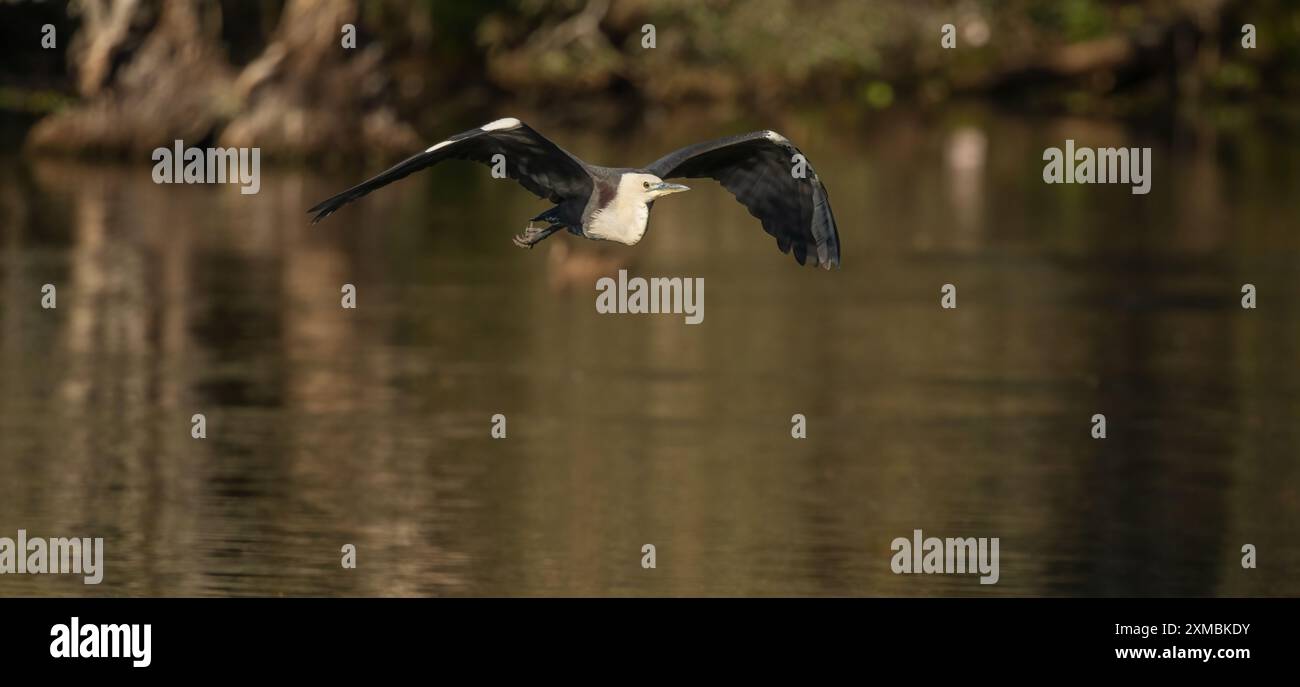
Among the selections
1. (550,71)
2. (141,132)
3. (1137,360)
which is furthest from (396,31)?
(1137,360)

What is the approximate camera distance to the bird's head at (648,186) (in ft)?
61.8

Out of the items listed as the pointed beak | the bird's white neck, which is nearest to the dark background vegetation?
the bird's white neck

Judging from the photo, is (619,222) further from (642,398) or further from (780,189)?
(642,398)

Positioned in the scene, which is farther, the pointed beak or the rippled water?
the rippled water

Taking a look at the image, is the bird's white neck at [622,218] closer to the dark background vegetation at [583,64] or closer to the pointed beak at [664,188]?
the pointed beak at [664,188]

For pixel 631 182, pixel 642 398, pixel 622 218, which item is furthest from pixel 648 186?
pixel 642 398

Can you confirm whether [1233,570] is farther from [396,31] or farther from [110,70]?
[396,31]

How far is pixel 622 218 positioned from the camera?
18859mm

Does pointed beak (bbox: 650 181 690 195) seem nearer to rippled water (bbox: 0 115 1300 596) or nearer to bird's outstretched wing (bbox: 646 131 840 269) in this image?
bird's outstretched wing (bbox: 646 131 840 269)

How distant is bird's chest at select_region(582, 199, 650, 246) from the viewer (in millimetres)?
18672

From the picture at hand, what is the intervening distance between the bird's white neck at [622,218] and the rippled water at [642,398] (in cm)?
1117

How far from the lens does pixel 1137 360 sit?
157 feet

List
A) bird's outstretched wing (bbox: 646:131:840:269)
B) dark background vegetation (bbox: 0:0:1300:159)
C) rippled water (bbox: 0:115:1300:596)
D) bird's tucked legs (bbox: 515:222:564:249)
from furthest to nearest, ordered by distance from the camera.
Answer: dark background vegetation (bbox: 0:0:1300:159)
rippled water (bbox: 0:115:1300:596)
bird's outstretched wing (bbox: 646:131:840:269)
bird's tucked legs (bbox: 515:222:564:249)
